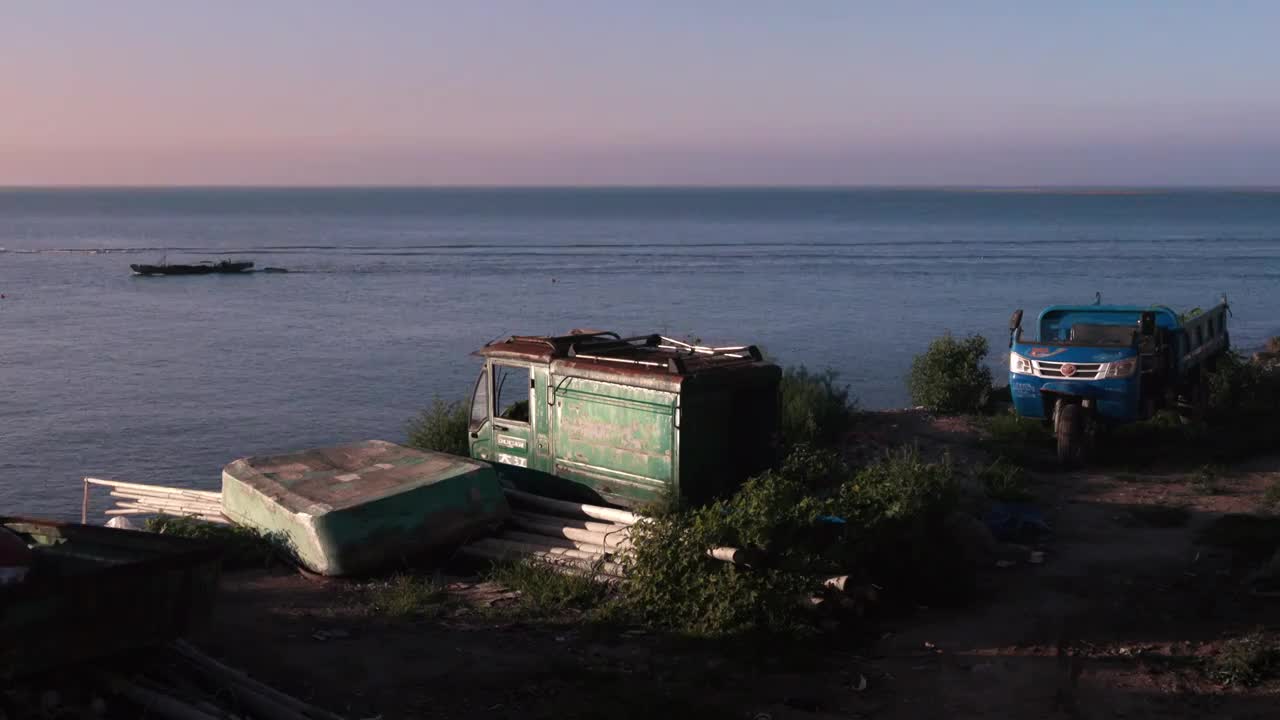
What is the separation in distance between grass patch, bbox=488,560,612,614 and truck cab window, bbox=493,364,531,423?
289cm

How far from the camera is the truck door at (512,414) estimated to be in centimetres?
1302

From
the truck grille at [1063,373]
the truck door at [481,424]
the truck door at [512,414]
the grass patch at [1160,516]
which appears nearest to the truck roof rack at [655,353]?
the truck door at [512,414]

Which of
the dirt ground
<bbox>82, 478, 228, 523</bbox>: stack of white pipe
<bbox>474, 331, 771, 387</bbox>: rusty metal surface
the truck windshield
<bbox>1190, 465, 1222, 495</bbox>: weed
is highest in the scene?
<bbox>474, 331, 771, 387</bbox>: rusty metal surface

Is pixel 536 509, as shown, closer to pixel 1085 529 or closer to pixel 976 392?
pixel 1085 529

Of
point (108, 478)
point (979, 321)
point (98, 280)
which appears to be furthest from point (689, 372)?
point (98, 280)

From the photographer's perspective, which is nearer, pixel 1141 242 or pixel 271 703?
pixel 271 703

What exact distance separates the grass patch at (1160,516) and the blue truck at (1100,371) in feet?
7.77

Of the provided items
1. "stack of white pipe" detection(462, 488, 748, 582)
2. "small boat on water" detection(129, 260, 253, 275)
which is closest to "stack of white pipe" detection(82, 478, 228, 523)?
"stack of white pipe" detection(462, 488, 748, 582)

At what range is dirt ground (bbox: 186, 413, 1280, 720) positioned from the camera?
26.2 ft

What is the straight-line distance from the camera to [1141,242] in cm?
9731

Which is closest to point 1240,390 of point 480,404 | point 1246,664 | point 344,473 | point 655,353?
point 655,353

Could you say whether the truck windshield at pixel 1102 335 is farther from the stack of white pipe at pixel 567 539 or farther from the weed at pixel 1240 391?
the stack of white pipe at pixel 567 539

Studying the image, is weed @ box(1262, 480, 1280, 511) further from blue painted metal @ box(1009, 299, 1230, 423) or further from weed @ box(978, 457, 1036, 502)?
blue painted metal @ box(1009, 299, 1230, 423)

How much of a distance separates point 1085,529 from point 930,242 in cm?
8962
